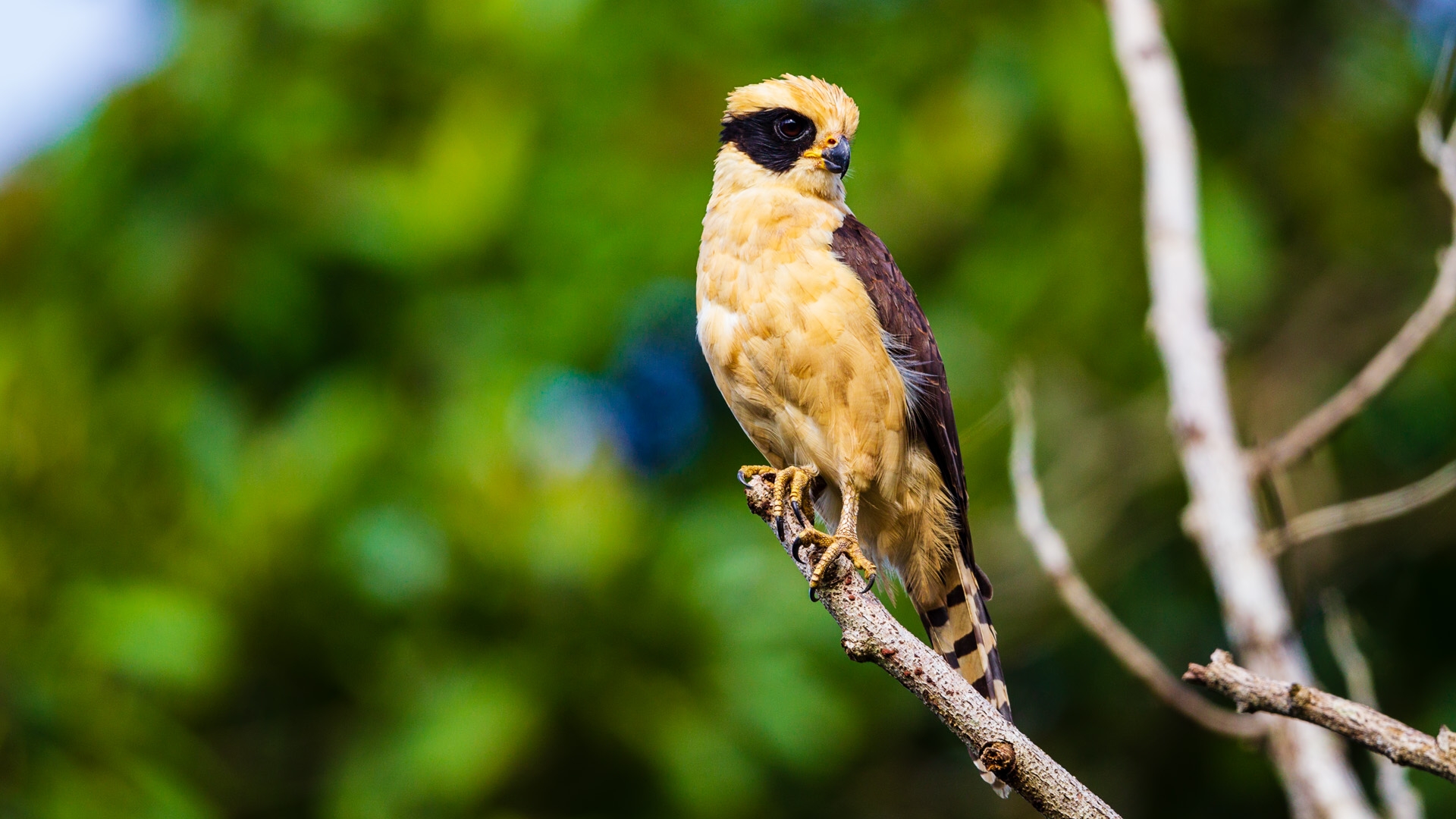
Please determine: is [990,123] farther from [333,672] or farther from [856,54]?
[333,672]

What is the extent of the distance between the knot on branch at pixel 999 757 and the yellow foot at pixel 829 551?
49cm

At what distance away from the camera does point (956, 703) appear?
2.06 meters

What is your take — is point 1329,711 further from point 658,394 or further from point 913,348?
point 658,394

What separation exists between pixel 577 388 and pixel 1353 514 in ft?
12.5

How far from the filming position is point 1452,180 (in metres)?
3.12

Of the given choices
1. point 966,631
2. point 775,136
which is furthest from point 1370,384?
point 775,136

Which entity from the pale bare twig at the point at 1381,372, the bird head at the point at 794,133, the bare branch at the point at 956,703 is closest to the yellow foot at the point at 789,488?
the bare branch at the point at 956,703

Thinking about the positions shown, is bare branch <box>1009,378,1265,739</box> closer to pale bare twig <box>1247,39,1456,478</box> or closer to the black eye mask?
pale bare twig <box>1247,39,1456,478</box>

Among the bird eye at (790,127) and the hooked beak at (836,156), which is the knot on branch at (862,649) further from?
the bird eye at (790,127)

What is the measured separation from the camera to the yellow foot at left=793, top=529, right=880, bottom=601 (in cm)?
→ 241

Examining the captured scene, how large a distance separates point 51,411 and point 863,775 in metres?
4.57

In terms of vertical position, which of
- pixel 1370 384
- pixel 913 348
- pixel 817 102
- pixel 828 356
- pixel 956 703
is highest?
pixel 817 102

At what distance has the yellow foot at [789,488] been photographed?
2.88 metres

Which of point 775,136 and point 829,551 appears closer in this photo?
point 829,551
